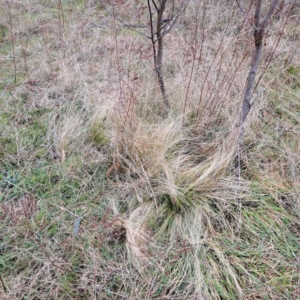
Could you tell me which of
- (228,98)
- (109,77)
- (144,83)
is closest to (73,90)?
(109,77)

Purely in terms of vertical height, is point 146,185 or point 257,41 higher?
point 257,41

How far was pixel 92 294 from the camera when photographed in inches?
49.1

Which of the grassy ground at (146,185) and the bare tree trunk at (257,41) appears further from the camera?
the bare tree trunk at (257,41)

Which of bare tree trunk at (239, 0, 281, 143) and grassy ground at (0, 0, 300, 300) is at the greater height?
bare tree trunk at (239, 0, 281, 143)

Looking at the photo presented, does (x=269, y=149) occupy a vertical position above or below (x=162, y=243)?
above

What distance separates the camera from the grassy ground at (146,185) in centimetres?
132

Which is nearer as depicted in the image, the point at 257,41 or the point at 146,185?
the point at 257,41

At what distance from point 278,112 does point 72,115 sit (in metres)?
1.51

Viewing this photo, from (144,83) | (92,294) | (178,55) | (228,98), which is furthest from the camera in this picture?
(178,55)

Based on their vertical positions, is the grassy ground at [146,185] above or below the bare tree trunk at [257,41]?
below

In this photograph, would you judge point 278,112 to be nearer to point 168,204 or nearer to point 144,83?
point 144,83

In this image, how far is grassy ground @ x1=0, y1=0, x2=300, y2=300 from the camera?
1319 mm

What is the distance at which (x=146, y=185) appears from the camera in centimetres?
166

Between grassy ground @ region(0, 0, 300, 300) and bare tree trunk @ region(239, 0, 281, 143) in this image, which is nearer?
grassy ground @ region(0, 0, 300, 300)
